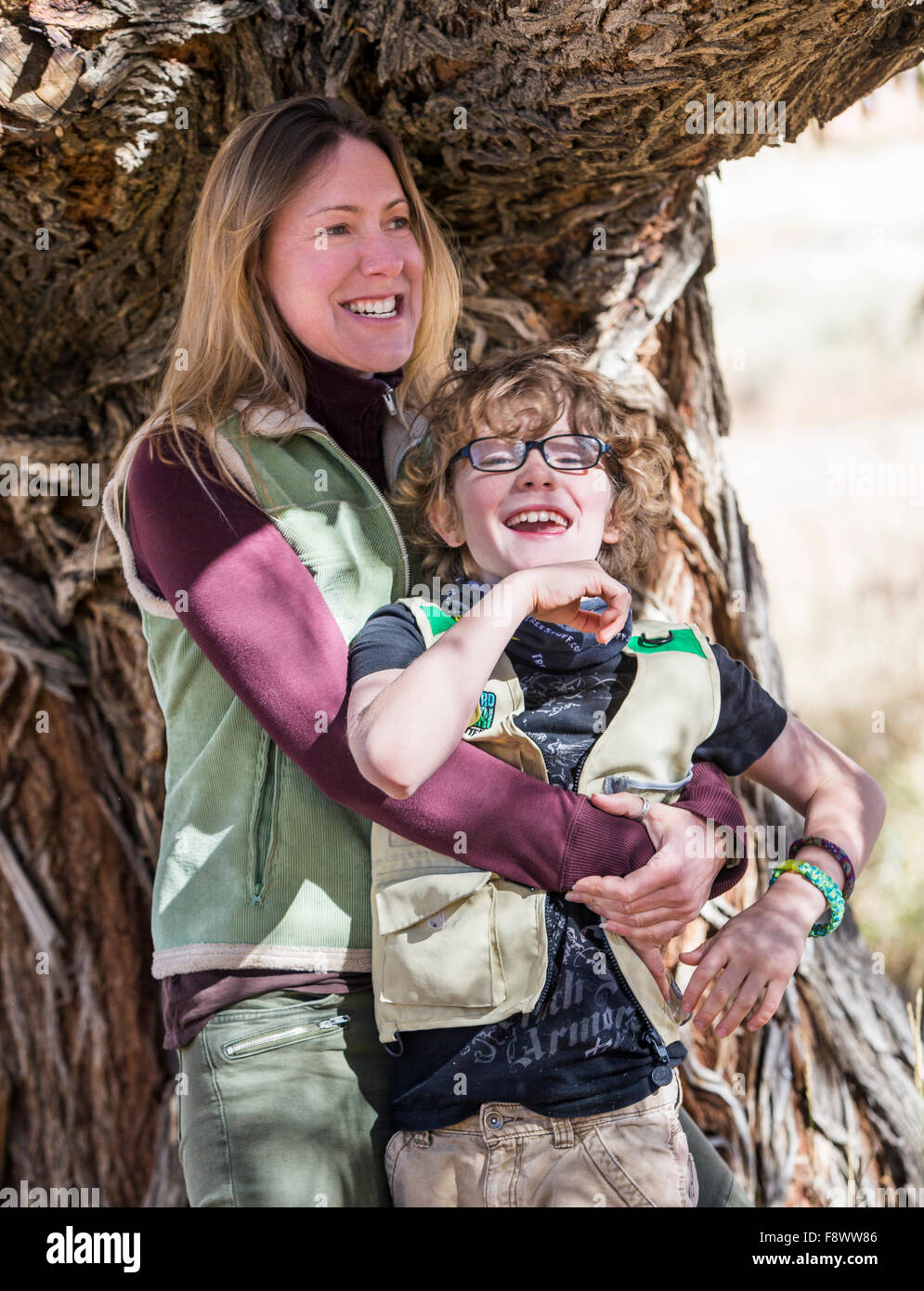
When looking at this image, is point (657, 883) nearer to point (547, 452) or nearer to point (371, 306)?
point (547, 452)

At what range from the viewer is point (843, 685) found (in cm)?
627

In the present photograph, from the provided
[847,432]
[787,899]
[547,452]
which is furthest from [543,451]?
[847,432]

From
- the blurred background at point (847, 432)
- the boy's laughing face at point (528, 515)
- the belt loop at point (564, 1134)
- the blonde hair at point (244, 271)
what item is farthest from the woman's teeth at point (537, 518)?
the blurred background at point (847, 432)

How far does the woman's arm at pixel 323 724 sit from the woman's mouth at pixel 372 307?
519 mm

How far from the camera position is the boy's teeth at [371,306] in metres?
2.33

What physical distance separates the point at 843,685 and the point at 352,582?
4.63 m

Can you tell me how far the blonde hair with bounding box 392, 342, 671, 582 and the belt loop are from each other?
0.90 meters

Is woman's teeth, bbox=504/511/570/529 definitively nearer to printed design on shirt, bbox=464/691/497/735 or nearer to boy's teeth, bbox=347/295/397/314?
printed design on shirt, bbox=464/691/497/735

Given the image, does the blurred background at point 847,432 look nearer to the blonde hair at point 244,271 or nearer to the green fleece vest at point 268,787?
the blonde hair at point 244,271

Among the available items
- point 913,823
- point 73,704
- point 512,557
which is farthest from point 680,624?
point 913,823

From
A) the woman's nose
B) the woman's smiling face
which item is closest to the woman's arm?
the woman's smiling face

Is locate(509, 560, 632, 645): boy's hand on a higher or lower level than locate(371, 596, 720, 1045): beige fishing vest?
higher

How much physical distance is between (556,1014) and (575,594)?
644mm

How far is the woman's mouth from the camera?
2.32 meters
